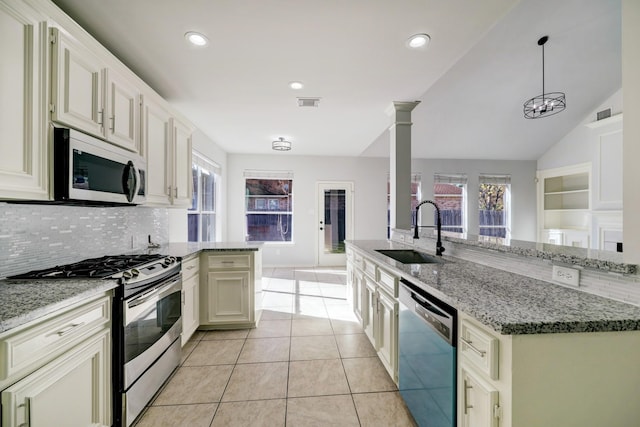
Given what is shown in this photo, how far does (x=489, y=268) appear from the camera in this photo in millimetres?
1838

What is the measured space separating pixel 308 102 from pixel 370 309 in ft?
7.59

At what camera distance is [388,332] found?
6.83 ft

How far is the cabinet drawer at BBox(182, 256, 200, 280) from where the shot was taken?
2.56 meters

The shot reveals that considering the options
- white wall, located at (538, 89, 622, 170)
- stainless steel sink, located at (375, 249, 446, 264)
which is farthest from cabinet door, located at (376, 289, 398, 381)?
white wall, located at (538, 89, 622, 170)

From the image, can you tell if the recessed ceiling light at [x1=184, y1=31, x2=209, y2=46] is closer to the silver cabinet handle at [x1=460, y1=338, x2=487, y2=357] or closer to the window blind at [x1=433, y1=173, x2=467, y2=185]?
the silver cabinet handle at [x1=460, y1=338, x2=487, y2=357]

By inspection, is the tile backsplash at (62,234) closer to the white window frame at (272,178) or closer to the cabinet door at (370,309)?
the cabinet door at (370,309)

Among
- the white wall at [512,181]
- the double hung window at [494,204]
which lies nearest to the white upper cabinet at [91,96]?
the white wall at [512,181]

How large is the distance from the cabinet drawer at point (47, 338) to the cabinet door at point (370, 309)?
181 centimetres

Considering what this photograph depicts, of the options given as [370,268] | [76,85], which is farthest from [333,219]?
[76,85]

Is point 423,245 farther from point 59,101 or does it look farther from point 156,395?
point 59,101

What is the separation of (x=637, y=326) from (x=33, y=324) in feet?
7.02

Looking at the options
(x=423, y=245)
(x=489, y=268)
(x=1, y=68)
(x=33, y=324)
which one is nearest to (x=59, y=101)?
(x=1, y=68)

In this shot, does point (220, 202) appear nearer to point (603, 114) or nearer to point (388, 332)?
point (388, 332)

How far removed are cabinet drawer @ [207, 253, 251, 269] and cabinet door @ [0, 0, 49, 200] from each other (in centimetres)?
161
